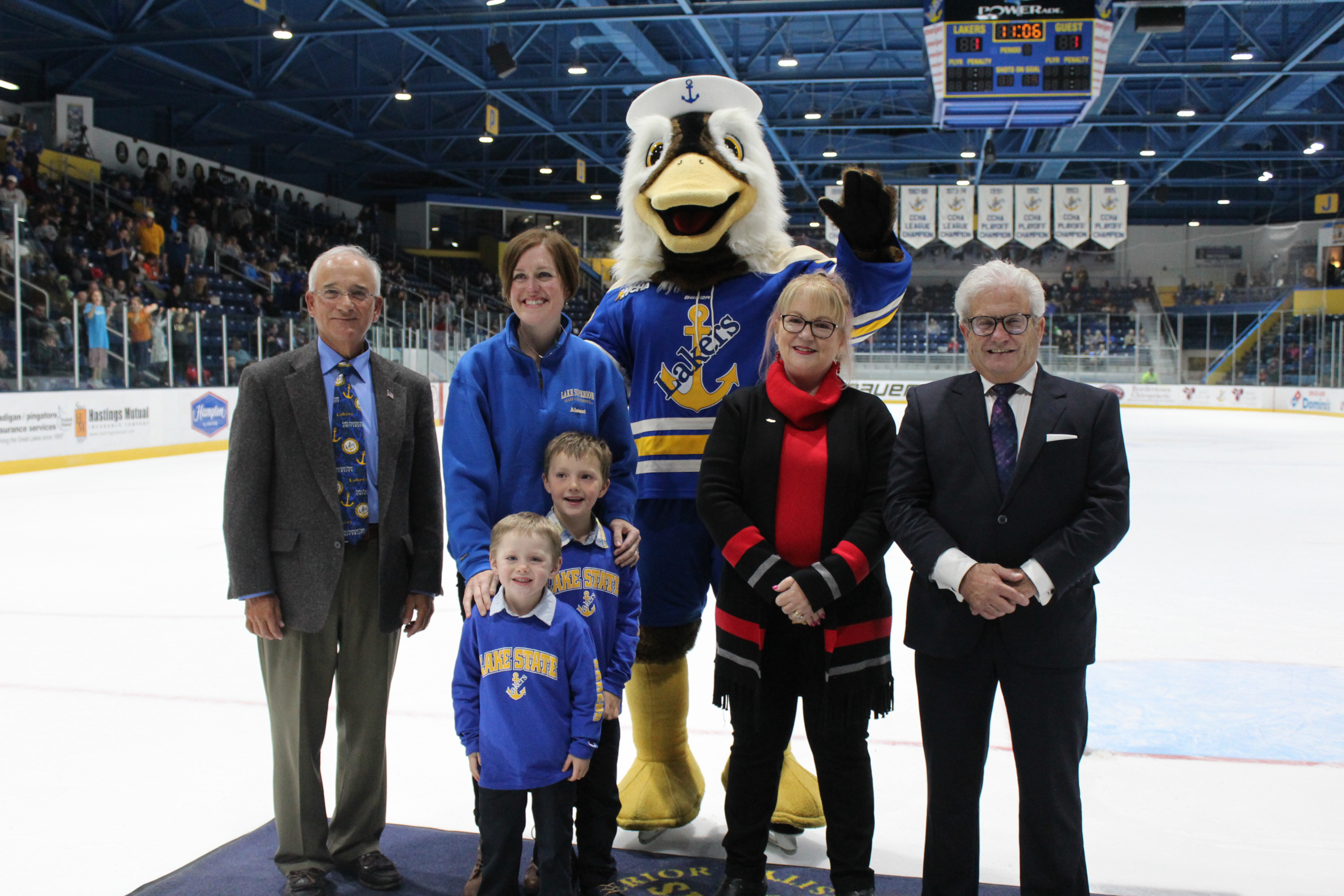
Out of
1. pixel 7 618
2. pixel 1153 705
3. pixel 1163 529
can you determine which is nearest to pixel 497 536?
pixel 1153 705

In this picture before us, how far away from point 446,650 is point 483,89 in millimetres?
14940

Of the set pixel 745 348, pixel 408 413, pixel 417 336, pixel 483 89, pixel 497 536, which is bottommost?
pixel 497 536

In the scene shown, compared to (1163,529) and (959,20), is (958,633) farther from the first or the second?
(959,20)

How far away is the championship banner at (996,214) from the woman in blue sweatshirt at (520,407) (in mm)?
15038

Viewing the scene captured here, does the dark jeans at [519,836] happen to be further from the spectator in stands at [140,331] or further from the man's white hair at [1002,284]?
the spectator in stands at [140,331]

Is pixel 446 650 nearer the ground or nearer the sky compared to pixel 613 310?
nearer the ground

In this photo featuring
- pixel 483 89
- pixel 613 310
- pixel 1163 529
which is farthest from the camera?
pixel 483 89

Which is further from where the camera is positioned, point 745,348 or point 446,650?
point 446,650

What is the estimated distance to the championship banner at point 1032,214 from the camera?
53.0 feet

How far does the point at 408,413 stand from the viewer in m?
2.47

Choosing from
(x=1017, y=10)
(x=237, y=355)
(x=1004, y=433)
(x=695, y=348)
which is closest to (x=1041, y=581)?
(x=1004, y=433)

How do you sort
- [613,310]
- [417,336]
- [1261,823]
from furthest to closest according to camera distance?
[417,336]
[613,310]
[1261,823]

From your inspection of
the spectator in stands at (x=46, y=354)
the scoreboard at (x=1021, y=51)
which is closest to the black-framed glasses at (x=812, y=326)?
the scoreboard at (x=1021, y=51)

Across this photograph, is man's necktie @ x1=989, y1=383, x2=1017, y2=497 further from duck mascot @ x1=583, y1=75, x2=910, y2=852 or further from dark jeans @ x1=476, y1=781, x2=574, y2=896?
dark jeans @ x1=476, y1=781, x2=574, y2=896
